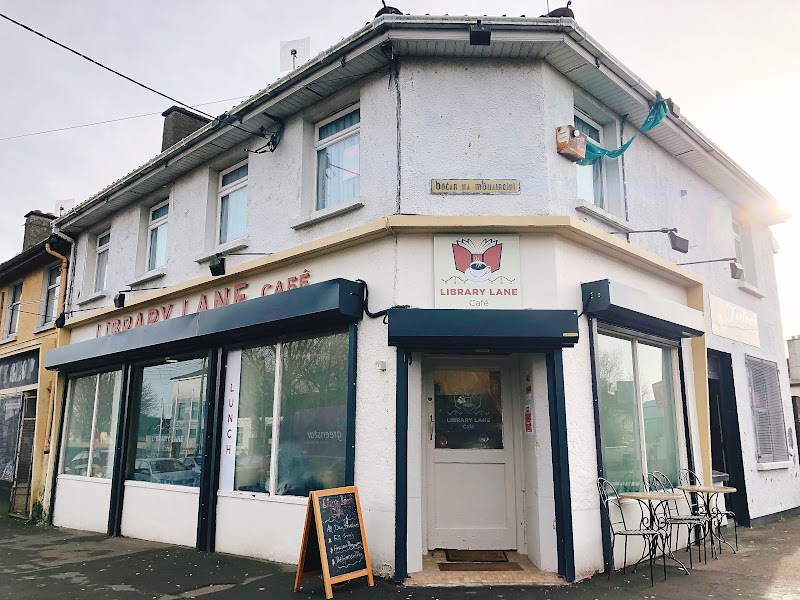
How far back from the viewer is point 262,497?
7.92 meters

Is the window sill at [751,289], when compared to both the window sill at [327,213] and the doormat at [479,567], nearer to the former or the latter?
the doormat at [479,567]

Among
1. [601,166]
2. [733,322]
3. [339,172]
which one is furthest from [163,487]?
[733,322]

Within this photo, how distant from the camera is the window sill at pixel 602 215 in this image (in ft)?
24.8

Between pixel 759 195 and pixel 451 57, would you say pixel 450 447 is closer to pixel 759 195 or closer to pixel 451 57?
pixel 451 57

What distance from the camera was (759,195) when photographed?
12.2 m

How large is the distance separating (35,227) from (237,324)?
38.1ft

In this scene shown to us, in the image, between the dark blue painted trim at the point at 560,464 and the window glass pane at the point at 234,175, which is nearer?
the dark blue painted trim at the point at 560,464

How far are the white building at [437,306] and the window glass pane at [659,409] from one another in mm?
42

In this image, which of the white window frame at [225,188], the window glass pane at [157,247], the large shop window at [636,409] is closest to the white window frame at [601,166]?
the large shop window at [636,409]

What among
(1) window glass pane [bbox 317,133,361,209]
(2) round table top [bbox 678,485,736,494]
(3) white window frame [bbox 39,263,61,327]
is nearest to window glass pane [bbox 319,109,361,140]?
(1) window glass pane [bbox 317,133,361,209]

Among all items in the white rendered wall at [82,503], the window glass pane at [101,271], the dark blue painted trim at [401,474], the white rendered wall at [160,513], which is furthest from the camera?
the window glass pane at [101,271]

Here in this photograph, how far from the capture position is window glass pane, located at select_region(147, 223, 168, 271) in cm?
1133

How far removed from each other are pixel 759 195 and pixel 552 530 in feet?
30.1

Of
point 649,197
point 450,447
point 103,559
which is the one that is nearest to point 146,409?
point 103,559
